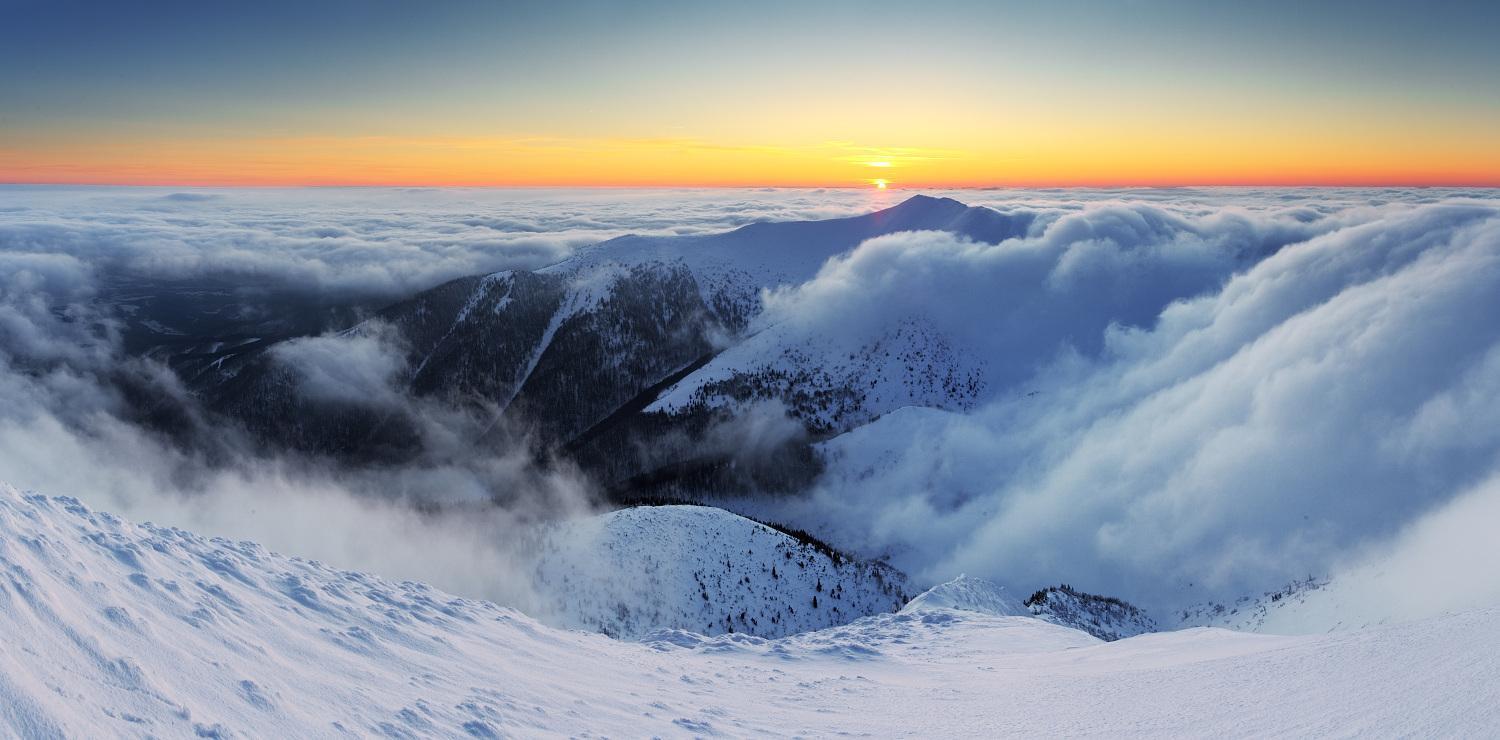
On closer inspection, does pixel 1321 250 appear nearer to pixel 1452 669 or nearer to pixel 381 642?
pixel 1452 669

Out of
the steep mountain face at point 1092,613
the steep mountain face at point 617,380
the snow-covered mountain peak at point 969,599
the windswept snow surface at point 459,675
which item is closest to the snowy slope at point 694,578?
the snow-covered mountain peak at point 969,599

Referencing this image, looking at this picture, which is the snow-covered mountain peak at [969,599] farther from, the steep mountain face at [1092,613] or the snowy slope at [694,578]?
the snowy slope at [694,578]

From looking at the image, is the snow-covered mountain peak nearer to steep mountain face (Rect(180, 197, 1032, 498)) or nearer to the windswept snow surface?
the windswept snow surface

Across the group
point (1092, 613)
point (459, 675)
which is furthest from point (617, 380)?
point (459, 675)

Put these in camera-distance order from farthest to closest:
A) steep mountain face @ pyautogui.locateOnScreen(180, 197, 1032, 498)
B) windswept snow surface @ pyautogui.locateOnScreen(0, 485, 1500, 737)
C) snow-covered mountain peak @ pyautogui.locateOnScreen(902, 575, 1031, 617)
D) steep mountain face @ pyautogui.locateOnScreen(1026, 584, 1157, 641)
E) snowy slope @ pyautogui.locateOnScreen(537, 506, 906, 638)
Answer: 1. steep mountain face @ pyautogui.locateOnScreen(180, 197, 1032, 498)
2. snowy slope @ pyautogui.locateOnScreen(537, 506, 906, 638)
3. steep mountain face @ pyautogui.locateOnScreen(1026, 584, 1157, 641)
4. snow-covered mountain peak @ pyautogui.locateOnScreen(902, 575, 1031, 617)
5. windswept snow surface @ pyautogui.locateOnScreen(0, 485, 1500, 737)

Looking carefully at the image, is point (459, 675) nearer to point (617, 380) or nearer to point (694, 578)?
point (694, 578)

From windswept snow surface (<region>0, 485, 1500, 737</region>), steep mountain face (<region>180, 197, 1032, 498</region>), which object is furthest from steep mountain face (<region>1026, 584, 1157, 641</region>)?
steep mountain face (<region>180, 197, 1032, 498</region>)

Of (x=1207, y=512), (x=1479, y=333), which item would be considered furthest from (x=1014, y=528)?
(x=1479, y=333)
